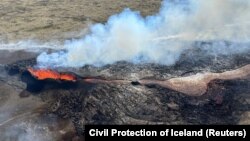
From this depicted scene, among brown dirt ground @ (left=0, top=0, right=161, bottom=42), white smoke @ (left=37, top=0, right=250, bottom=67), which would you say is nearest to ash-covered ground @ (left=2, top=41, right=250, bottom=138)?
white smoke @ (left=37, top=0, right=250, bottom=67)

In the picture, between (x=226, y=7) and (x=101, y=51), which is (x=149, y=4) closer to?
(x=226, y=7)

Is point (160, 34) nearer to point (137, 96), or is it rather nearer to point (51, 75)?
point (137, 96)

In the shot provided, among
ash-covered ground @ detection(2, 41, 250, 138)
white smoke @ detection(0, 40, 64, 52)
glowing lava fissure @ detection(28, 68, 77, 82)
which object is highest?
white smoke @ detection(0, 40, 64, 52)

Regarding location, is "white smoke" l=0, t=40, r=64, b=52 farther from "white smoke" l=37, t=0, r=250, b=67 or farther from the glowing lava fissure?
the glowing lava fissure

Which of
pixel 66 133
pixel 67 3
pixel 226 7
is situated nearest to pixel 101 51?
pixel 66 133

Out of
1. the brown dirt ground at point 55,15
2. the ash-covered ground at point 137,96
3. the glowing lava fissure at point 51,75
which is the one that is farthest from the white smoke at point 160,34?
the brown dirt ground at point 55,15

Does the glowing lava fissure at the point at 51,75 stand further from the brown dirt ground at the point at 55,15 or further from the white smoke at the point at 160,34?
the brown dirt ground at the point at 55,15
